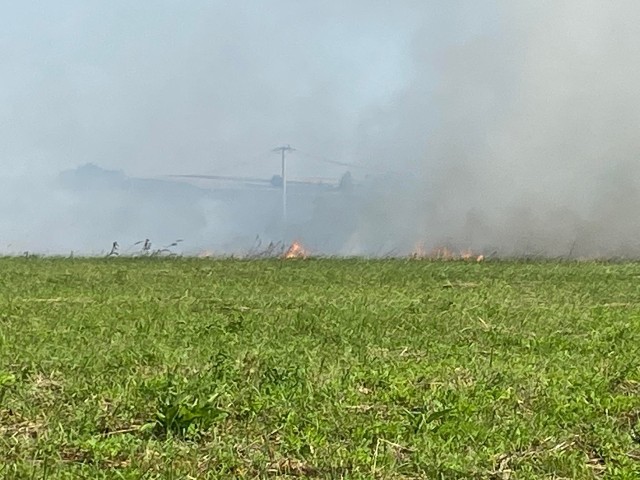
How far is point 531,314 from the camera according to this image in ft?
39.7

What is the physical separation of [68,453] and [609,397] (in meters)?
4.06

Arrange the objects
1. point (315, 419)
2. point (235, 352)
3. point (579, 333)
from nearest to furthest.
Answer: point (315, 419) → point (235, 352) → point (579, 333)

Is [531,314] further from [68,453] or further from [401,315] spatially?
[68,453]

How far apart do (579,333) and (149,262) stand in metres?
14.8

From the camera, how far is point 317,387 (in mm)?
7336

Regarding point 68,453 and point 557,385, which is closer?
point 68,453

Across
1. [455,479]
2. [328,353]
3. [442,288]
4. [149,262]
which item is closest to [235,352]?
[328,353]

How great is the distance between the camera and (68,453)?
5.69 meters

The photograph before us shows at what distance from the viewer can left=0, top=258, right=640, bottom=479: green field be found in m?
5.68

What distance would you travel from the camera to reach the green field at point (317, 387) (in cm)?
568

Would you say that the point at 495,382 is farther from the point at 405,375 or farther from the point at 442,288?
the point at 442,288

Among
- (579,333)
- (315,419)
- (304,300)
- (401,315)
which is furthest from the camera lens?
(304,300)

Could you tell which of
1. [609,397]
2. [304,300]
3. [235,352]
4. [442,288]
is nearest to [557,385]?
[609,397]

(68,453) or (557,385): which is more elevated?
(557,385)
